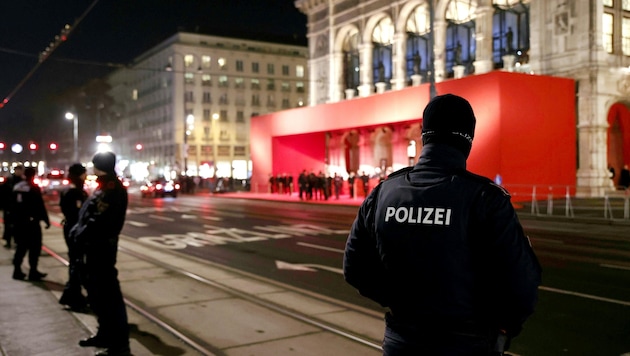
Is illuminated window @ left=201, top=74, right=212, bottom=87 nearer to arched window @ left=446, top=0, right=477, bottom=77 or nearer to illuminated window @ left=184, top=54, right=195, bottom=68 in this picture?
illuminated window @ left=184, top=54, right=195, bottom=68

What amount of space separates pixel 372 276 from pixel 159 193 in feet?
149

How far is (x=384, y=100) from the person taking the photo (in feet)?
109

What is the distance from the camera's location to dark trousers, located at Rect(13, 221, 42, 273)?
32.4 ft

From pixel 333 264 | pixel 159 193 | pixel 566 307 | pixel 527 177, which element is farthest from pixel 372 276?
pixel 159 193

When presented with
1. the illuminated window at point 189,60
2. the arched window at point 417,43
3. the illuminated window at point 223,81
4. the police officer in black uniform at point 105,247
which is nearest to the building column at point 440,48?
the arched window at point 417,43

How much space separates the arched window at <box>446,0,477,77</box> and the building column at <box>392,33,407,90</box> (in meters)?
3.42

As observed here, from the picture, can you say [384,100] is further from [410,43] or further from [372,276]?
[372,276]

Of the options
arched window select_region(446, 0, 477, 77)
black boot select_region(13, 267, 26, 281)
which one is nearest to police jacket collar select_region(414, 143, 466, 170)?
black boot select_region(13, 267, 26, 281)

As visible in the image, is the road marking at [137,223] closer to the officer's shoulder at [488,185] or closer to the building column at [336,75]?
the officer's shoulder at [488,185]

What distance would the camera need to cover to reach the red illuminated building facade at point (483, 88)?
88.6 feet

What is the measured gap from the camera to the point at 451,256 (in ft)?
7.82

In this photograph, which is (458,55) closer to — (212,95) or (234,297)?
(234,297)

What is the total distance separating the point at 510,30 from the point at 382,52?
12177 mm

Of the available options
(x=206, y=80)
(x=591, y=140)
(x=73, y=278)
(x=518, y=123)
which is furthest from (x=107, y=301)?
(x=206, y=80)
